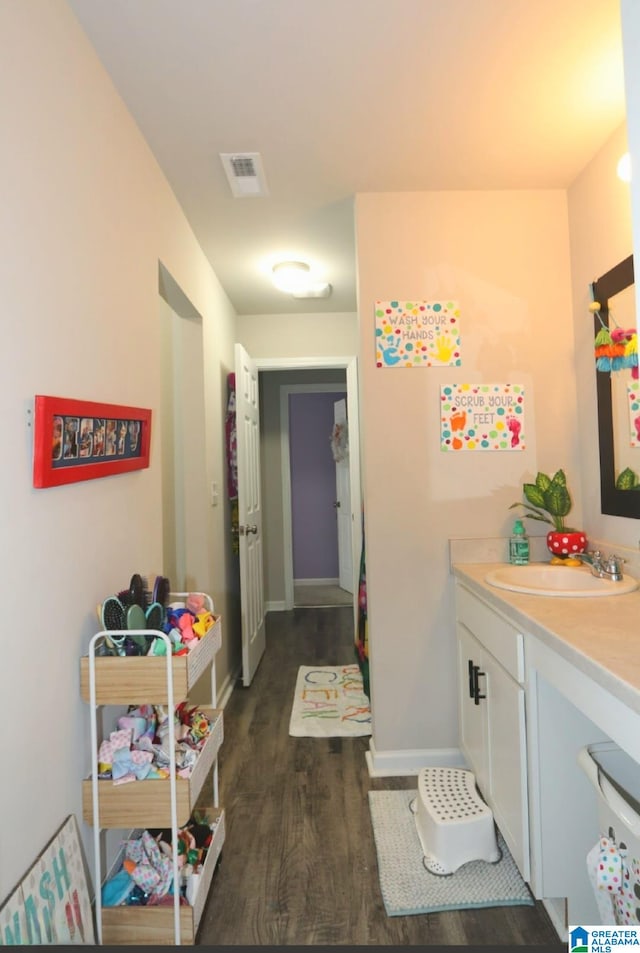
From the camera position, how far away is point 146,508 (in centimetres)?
200

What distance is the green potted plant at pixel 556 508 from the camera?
226 cm

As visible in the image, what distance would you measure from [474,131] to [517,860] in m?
2.35

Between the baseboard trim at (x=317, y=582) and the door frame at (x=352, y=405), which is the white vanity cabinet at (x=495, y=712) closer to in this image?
the door frame at (x=352, y=405)

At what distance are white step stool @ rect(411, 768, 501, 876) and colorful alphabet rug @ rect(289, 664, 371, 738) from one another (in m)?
0.88

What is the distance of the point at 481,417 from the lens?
2.41 metres

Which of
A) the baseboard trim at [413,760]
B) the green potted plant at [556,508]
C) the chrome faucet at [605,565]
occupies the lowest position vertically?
the baseboard trim at [413,760]

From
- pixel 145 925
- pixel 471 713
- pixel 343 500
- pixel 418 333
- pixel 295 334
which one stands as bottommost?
pixel 145 925

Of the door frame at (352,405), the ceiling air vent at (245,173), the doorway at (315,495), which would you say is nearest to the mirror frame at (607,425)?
the ceiling air vent at (245,173)

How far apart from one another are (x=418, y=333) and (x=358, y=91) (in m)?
0.92

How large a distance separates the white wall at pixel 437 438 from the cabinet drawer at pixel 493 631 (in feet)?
0.69

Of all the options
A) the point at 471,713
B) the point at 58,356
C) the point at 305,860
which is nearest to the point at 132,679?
the point at 58,356

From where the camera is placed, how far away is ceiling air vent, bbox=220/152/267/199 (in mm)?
2105

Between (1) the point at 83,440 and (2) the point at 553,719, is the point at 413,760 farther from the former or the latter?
(1) the point at 83,440

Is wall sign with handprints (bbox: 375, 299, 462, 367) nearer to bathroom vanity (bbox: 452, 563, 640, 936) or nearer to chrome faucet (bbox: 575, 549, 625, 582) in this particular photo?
chrome faucet (bbox: 575, 549, 625, 582)
